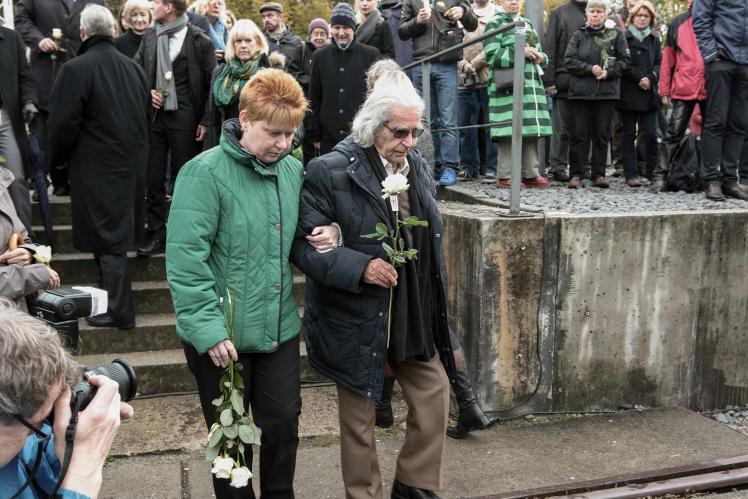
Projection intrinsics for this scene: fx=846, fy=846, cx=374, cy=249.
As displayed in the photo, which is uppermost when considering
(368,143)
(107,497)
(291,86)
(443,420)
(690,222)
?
(291,86)

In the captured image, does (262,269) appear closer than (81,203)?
Yes

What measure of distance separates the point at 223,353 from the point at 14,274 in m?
0.97

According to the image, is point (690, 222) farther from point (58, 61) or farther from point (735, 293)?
point (58, 61)

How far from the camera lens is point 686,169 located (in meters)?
7.55

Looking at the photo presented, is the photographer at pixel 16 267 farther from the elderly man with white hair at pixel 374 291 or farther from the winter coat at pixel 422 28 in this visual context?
the winter coat at pixel 422 28

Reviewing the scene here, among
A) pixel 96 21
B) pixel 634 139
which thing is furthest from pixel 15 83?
pixel 634 139

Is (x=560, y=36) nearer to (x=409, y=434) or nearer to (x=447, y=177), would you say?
(x=447, y=177)

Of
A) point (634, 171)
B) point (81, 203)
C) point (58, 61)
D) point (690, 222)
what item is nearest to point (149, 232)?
point (81, 203)

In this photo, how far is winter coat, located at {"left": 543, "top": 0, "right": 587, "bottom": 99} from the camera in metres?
8.17

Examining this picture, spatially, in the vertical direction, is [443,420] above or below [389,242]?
below

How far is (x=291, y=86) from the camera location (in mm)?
3379

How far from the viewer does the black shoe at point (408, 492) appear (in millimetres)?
3811

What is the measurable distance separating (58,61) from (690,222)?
5464 millimetres

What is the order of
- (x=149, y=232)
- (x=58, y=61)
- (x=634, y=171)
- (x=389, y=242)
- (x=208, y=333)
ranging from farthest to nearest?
(x=634, y=171) → (x=58, y=61) → (x=149, y=232) → (x=389, y=242) → (x=208, y=333)
